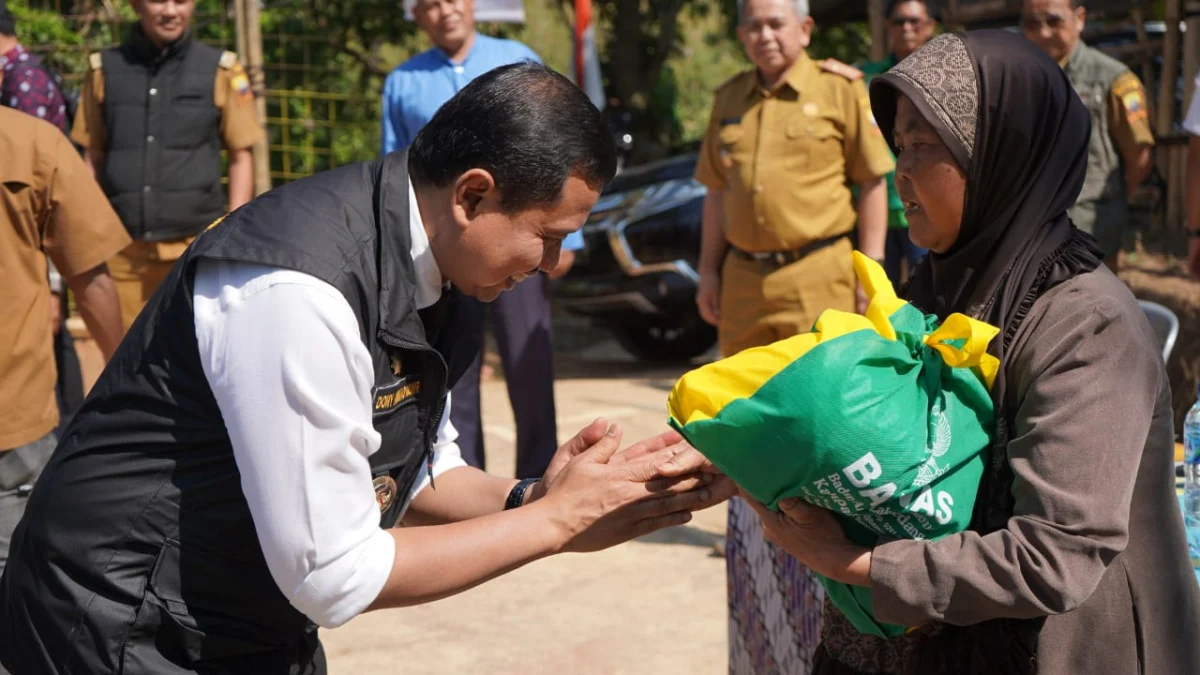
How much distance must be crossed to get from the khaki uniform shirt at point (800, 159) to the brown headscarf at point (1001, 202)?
292 cm

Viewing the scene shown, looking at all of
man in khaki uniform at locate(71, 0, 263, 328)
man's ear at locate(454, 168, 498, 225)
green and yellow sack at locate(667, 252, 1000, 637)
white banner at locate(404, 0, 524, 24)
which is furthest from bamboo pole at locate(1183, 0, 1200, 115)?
man's ear at locate(454, 168, 498, 225)

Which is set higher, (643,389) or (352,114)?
(352,114)

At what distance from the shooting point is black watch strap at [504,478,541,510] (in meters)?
2.53

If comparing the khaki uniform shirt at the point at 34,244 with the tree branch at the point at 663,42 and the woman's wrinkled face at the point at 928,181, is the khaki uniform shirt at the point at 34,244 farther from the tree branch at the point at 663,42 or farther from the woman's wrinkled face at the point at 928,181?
the tree branch at the point at 663,42

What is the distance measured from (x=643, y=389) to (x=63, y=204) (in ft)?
17.5

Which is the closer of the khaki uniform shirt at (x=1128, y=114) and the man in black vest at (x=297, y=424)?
the man in black vest at (x=297, y=424)

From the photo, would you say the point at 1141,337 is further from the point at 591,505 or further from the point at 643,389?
the point at 643,389

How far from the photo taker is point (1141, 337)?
2033 mm

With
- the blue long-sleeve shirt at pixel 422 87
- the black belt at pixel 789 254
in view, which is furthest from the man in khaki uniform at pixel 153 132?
the black belt at pixel 789 254

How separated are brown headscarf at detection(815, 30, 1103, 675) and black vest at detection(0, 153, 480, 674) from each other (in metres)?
0.86

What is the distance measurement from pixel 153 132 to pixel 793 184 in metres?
2.78

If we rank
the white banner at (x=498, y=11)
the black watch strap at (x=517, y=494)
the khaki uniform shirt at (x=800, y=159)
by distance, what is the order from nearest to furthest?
the black watch strap at (x=517, y=494)
the khaki uniform shirt at (x=800, y=159)
the white banner at (x=498, y=11)

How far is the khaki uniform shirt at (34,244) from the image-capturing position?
3.32m

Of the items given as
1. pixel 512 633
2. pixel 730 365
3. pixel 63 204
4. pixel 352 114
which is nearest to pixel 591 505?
pixel 730 365
